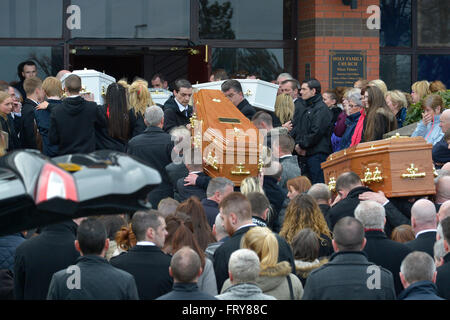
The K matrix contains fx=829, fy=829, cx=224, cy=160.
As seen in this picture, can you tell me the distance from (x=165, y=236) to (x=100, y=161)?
3662 mm

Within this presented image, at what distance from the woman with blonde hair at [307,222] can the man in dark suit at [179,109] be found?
4.25 metres

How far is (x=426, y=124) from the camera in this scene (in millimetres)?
9422

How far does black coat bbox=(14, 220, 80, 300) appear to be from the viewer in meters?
5.41

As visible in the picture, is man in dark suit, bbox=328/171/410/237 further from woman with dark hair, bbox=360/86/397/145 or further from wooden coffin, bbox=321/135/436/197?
woman with dark hair, bbox=360/86/397/145

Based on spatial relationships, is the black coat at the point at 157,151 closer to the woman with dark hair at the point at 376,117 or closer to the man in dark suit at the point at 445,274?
the woman with dark hair at the point at 376,117

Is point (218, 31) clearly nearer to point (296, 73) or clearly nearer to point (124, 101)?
point (296, 73)

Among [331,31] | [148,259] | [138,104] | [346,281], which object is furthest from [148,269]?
[331,31]

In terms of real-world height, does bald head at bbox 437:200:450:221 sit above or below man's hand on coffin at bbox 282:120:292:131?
below

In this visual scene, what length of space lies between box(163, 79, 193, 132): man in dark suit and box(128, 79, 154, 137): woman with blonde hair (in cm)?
33

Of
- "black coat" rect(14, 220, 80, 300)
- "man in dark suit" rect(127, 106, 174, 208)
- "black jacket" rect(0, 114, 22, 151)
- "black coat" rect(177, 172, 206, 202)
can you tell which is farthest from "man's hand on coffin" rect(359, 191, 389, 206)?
"black jacket" rect(0, 114, 22, 151)

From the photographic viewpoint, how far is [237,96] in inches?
386

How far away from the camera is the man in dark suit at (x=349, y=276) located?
186 inches

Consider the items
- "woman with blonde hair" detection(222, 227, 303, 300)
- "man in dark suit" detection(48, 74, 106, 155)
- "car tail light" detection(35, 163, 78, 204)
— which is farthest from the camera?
"man in dark suit" detection(48, 74, 106, 155)

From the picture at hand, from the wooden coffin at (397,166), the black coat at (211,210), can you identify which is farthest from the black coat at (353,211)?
the black coat at (211,210)
